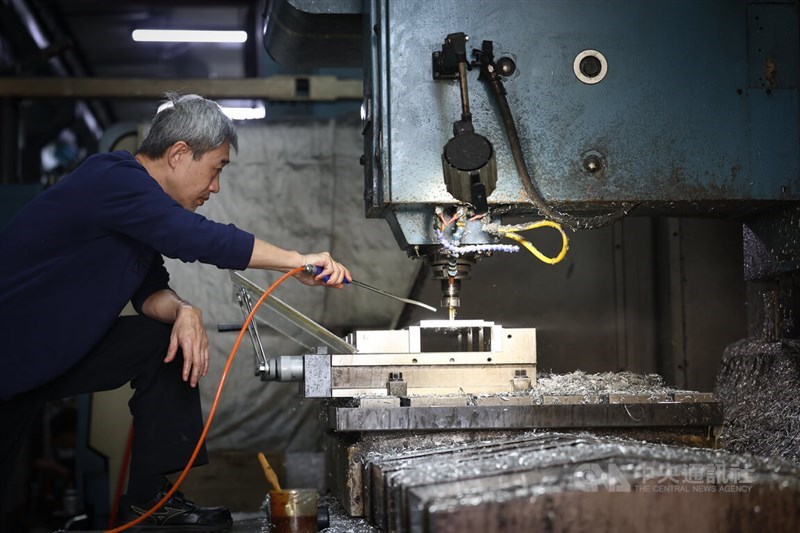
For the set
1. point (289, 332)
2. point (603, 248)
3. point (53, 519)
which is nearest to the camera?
point (289, 332)

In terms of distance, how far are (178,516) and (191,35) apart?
15.6ft

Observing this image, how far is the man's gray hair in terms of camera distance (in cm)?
205

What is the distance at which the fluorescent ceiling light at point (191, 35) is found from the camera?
6.02m

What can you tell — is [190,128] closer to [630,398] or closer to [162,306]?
[162,306]

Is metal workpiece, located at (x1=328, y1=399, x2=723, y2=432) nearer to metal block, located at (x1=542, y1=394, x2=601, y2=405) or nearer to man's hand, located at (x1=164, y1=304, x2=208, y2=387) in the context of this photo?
metal block, located at (x1=542, y1=394, x2=601, y2=405)

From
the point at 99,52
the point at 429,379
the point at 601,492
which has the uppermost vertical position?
the point at 99,52

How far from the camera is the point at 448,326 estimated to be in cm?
197

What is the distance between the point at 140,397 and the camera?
202 centimetres

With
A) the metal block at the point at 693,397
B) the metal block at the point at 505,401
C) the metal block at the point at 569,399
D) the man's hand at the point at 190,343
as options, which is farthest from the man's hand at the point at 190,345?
the metal block at the point at 693,397

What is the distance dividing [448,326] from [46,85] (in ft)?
11.8

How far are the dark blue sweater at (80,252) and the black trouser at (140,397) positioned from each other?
0.10 m

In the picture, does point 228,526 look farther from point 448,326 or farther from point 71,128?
point 71,128

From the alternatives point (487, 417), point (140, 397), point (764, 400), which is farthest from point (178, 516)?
point (764, 400)

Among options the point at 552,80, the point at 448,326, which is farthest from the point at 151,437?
the point at 552,80
